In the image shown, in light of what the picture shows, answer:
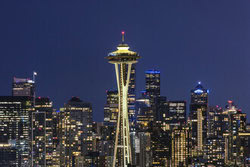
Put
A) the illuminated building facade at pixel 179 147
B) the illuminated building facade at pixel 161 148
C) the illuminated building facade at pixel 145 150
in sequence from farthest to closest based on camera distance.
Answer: the illuminated building facade at pixel 179 147, the illuminated building facade at pixel 161 148, the illuminated building facade at pixel 145 150

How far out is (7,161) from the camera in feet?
233

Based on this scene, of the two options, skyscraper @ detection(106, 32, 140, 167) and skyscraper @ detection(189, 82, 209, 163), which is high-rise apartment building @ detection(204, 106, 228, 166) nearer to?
skyscraper @ detection(189, 82, 209, 163)

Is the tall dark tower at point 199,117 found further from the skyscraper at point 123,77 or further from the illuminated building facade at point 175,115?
the skyscraper at point 123,77

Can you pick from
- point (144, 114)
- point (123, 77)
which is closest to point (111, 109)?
point (144, 114)

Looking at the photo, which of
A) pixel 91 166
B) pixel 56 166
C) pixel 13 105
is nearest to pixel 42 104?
pixel 13 105

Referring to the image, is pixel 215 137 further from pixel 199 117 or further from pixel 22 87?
pixel 22 87

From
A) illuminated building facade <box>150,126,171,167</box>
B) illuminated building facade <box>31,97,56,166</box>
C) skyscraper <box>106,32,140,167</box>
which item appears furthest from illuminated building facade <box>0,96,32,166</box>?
skyscraper <box>106,32,140,167</box>

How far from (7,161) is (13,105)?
7214 millimetres

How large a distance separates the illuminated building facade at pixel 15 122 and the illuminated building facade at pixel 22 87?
5.26 feet

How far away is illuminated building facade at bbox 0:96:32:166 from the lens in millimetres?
74562

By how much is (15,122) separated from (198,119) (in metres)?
17.1

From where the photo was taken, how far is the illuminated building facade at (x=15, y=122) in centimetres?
7456

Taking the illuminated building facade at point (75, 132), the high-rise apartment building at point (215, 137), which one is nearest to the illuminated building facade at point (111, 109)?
the illuminated building facade at point (75, 132)

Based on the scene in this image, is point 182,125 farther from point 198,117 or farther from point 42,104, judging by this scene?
point 42,104
